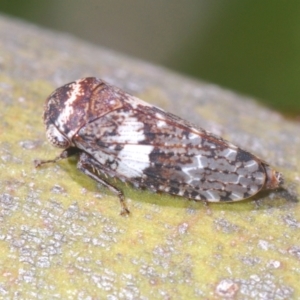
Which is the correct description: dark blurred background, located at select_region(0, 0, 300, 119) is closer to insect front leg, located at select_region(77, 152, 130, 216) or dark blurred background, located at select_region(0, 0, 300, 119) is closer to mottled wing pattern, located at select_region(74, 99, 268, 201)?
mottled wing pattern, located at select_region(74, 99, 268, 201)

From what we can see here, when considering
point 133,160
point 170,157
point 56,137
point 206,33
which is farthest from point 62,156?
point 206,33

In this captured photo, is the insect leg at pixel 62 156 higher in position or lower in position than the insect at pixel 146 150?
lower

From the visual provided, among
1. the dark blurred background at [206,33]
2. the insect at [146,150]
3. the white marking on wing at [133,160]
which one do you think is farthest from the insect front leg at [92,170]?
the dark blurred background at [206,33]

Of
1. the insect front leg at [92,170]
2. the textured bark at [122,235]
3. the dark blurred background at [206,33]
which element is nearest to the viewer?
the textured bark at [122,235]

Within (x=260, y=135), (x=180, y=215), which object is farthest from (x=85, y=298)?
(x=260, y=135)

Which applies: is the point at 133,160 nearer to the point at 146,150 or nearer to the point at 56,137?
the point at 146,150

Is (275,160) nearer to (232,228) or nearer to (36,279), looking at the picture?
(232,228)

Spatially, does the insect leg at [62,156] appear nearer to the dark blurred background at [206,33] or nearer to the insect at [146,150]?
the insect at [146,150]
